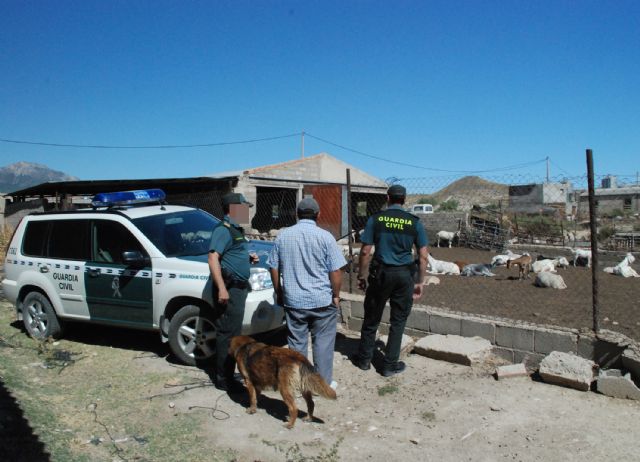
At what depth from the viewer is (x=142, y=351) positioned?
601cm

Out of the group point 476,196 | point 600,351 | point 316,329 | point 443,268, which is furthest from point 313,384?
point 476,196

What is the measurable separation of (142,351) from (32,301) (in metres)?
1.75

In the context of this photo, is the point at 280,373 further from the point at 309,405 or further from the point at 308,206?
the point at 308,206

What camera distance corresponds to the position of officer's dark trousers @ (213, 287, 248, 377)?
445 cm

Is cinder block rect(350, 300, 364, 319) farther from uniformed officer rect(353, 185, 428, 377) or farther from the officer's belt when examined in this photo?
the officer's belt

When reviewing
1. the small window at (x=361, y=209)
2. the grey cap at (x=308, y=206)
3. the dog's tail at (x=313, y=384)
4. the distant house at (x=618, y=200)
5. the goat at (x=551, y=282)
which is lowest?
the dog's tail at (x=313, y=384)

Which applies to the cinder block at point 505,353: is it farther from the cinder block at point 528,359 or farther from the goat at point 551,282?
the goat at point 551,282

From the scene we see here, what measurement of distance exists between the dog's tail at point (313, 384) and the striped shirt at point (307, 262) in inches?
23.1

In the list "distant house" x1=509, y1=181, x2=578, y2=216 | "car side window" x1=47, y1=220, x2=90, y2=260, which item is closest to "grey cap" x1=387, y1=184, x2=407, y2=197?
"car side window" x1=47, y1=220, x2=90, y2=260

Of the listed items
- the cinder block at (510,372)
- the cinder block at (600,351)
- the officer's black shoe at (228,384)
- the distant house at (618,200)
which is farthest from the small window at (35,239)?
the distant house at (618,200)

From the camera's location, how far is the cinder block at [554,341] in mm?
4867

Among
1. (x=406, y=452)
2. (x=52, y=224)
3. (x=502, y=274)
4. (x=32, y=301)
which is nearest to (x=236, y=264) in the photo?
(x=406, y=452)

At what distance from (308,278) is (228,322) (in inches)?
37.4

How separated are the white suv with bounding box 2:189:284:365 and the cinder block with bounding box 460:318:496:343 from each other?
209 centimetres
